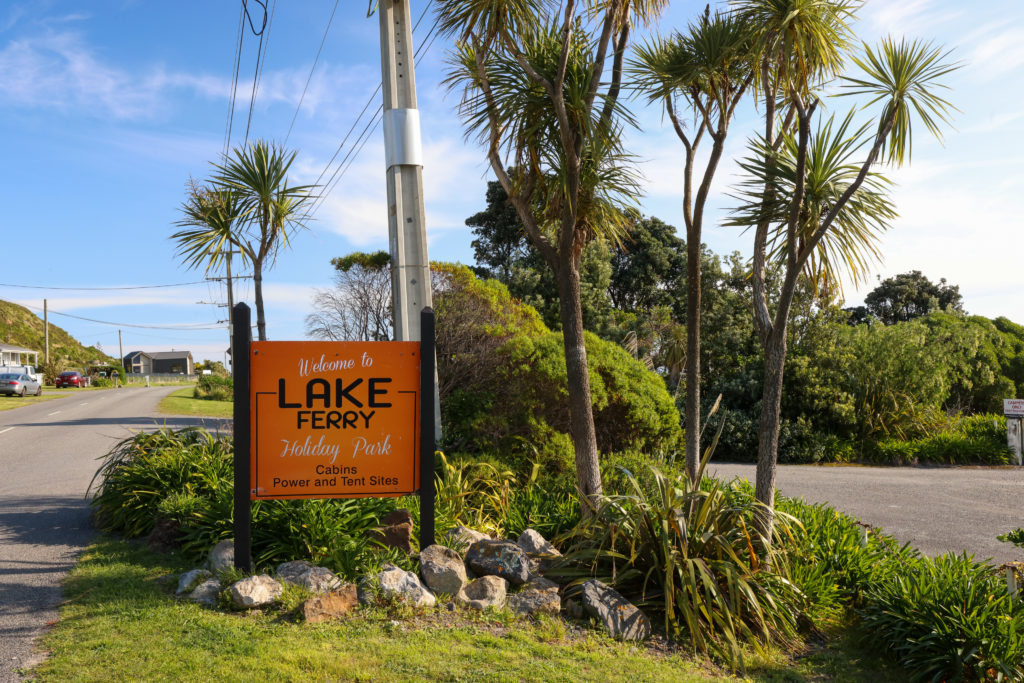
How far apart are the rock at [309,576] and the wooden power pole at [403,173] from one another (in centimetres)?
408

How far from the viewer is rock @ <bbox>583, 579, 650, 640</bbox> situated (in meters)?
5.02

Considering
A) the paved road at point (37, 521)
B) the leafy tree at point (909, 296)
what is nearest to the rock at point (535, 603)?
the paved road at point (37, 521)

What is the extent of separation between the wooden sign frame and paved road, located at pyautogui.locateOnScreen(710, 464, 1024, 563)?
5791 millimetres

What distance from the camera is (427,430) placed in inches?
237

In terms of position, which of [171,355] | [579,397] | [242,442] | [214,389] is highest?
[171,355]

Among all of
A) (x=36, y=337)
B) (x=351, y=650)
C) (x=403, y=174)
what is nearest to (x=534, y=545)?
(x=351, y=650)

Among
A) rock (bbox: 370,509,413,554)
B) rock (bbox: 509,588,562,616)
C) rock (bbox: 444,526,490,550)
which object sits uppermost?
rock (bbox: 370,509,413,554)

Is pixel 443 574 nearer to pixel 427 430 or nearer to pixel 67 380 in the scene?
pixel 427 430

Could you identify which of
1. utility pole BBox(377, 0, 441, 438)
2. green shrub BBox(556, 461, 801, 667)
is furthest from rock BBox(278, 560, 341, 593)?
utility pole BBox(377, 0, 441, 438)

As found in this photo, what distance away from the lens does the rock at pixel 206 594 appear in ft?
16.7

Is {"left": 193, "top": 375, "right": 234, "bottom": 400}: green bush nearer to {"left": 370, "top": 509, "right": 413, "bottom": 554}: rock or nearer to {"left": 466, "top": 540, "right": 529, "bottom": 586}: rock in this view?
{"left": 370, "top": 509, "right": 413, "bottom": 554}: rock

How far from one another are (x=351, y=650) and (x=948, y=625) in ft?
13.5

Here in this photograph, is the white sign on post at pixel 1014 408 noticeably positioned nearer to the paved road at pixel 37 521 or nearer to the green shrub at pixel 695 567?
the green shrub at pixel 695 567

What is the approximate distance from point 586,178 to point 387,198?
10.8 ft
